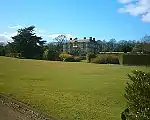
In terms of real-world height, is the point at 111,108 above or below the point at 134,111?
below

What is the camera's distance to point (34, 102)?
13062 mm

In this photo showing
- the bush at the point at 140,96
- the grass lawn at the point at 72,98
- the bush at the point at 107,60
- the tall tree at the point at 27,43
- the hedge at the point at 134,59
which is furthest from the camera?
the tall tree at the point at 27,43

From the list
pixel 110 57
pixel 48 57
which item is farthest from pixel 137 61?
pixel 48 57

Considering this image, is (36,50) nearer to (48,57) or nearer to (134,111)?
(48,57)

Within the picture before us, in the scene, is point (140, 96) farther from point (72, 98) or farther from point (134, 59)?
point (134, 59)

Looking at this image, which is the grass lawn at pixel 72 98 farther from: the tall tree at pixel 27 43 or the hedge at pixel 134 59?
the tall tree at pixel 27 43

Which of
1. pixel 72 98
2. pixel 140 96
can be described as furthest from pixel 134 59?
pixel 140 96

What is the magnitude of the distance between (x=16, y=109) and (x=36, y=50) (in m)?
60.0

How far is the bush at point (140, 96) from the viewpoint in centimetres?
564

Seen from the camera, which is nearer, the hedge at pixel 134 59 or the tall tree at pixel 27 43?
the hedge at pixel 134 59

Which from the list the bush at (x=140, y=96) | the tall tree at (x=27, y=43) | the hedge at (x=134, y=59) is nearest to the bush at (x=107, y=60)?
the hedge at (x=134, y=59)

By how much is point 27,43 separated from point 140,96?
6869cm

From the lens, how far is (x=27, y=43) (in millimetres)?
73125

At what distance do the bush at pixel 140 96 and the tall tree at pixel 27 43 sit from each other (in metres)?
62.9
